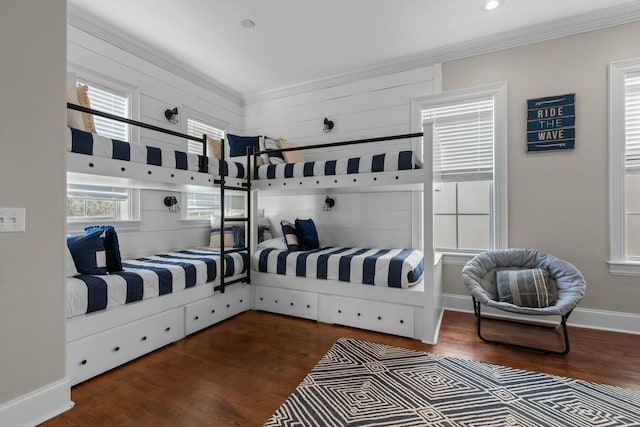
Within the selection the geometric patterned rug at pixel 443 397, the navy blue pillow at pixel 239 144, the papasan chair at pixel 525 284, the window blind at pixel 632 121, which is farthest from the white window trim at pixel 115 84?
the window blind at pixel 632 121

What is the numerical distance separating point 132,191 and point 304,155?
2.08 m

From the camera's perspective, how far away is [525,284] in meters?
2.58

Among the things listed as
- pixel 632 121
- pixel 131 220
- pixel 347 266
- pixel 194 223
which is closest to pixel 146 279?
pixel 131 220

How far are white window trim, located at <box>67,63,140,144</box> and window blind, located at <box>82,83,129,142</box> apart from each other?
0.04m

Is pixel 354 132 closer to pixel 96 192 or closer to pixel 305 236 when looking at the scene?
pixel 305 236

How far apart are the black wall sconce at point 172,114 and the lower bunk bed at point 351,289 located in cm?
181

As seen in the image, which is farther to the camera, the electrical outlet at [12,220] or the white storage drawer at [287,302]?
the white storage drawer at [287,302]

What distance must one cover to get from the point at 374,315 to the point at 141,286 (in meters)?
1.90

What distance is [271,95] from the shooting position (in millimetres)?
4309

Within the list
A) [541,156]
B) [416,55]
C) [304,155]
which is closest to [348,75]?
[416,55]

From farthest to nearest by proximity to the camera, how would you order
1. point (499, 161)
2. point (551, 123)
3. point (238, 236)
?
point (238, 236)
point (499, 161)
point (551, 123)

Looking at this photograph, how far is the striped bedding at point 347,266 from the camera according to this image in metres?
2.62

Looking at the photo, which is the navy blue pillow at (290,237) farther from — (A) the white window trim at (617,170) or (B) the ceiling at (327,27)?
(A) the white window trim at (617,170)

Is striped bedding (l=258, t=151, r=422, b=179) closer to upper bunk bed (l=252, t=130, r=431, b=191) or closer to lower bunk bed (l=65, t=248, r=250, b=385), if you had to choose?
upper bunk bed (l=252, t=130, r=431, b=191)
